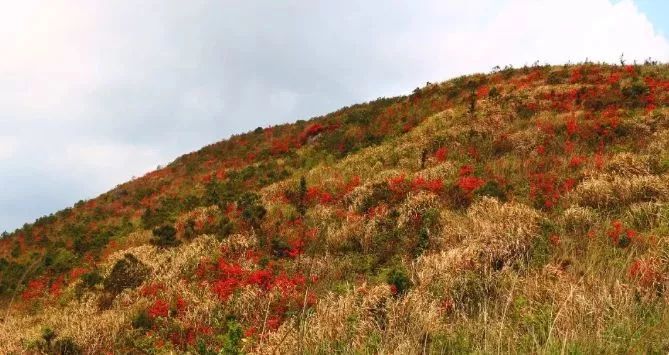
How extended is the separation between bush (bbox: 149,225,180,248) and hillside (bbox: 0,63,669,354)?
11 centimetres

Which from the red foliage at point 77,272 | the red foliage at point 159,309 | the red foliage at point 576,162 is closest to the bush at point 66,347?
the red foliage at point 159,309

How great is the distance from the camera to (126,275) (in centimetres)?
1385

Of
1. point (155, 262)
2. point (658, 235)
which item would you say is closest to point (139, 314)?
point (155, 262)

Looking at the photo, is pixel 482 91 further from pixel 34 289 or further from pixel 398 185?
pixel 34 289

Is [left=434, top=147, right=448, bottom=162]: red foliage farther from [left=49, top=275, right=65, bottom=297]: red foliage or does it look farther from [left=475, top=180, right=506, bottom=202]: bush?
[left=49, top=275, right=65, bottom=297]: red foliage

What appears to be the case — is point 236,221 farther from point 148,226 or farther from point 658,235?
point 658,235

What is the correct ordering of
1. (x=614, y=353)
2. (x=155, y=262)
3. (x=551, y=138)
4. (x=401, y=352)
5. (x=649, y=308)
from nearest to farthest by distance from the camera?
(x=614, y=353)
(x=401, y=352)
(x=649, y=308)
(x=155, y=262)
(x=551, y=138)

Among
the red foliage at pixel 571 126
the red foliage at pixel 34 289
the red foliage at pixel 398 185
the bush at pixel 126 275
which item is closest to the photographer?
the bush at pixel 126 275

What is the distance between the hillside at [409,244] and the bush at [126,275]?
2.3 inches

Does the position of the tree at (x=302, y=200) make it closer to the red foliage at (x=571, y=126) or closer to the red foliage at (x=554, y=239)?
the red foliage at (x=554, y=239)

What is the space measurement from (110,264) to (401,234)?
9479mm

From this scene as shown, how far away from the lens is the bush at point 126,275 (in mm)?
13461

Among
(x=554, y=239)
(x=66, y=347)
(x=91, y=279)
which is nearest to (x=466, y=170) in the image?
(x=554, y=239)

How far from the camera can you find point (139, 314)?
10.9 metres
